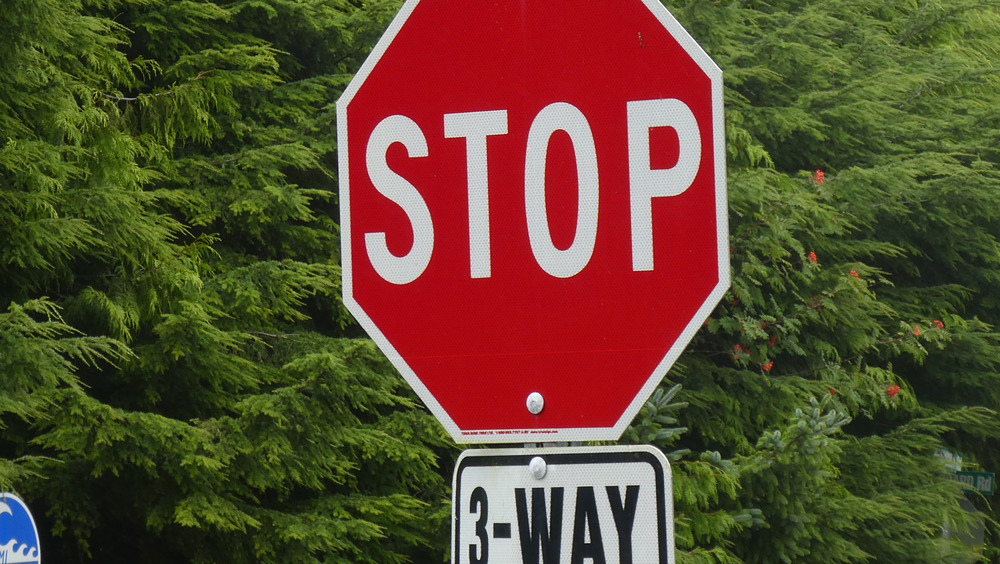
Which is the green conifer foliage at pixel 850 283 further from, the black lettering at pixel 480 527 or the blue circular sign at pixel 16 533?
the black lettering at pixel 480 527

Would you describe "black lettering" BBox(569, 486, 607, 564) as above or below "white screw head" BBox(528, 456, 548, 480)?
below

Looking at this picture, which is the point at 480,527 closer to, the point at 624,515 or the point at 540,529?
the point at 540,529

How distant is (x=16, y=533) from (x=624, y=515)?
351 centimetres

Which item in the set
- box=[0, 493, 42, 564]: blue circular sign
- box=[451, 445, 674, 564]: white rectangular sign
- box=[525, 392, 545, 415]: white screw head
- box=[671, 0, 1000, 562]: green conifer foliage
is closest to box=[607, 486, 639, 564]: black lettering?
box=[451, 445, 674, 564]: white rectangular sign

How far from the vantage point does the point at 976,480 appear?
1002 centimetres

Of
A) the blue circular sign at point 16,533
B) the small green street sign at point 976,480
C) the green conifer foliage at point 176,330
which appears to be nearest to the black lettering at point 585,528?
the blue circular sign at point 16,533

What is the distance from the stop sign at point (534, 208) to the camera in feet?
5.21

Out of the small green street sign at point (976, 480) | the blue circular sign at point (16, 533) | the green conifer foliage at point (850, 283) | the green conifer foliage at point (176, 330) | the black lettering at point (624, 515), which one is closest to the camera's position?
the black lettering at point (624, 515)

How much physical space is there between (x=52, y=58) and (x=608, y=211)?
5.15m

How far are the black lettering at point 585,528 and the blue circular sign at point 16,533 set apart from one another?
340cm

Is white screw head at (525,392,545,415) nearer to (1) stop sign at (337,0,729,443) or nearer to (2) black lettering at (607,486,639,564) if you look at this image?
(1) stop sign at (337,0,729,443)

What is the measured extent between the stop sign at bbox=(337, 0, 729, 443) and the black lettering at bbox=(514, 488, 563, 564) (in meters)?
0.09

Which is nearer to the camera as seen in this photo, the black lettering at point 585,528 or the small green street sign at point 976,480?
the black lettering at point 585,528

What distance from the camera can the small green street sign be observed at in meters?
9.83
